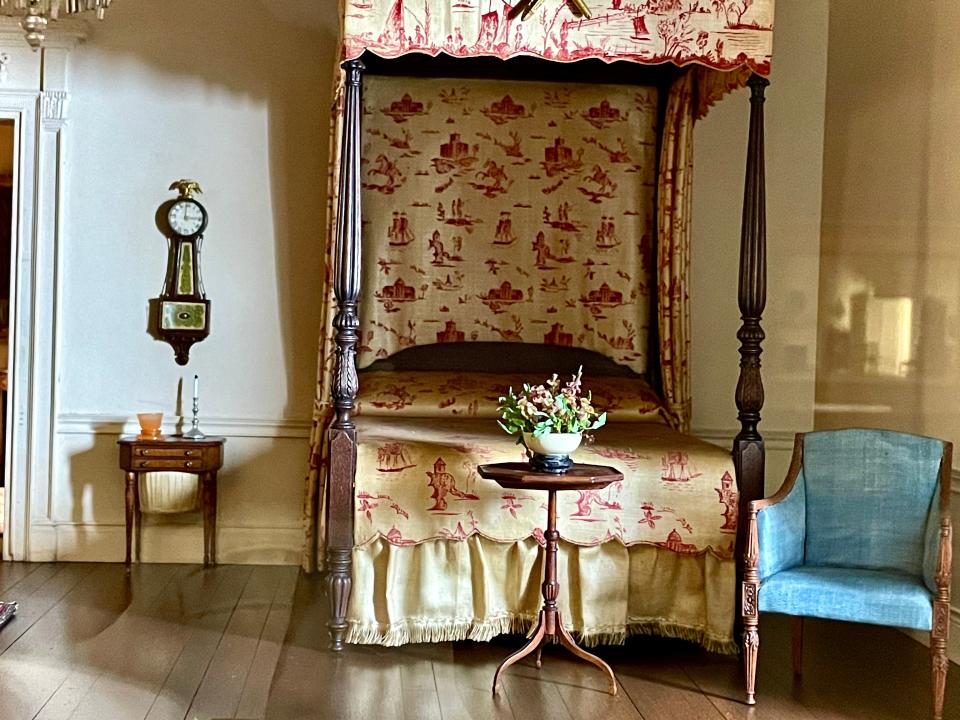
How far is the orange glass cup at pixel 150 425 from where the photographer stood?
6.02 m

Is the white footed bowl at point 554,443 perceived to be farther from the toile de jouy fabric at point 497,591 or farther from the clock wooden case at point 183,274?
the clock wooden case at point 183,274

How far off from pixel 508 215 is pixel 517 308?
1.58 feet

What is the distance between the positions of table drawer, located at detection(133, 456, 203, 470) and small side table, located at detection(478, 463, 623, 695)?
2.22 m

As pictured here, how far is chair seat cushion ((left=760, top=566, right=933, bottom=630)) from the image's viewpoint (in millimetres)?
3920

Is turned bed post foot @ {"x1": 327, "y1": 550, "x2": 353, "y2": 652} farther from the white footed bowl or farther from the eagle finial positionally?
the eagle finial

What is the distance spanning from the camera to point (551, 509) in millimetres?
4227

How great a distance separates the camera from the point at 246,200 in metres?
6.28

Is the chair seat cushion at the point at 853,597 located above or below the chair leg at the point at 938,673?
above

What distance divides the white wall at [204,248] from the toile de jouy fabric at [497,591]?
1.80 metres

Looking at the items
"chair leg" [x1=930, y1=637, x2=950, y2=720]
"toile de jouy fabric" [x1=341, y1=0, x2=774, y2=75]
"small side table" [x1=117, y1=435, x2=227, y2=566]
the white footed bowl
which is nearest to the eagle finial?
"small side table" [x1=117, y1=435, x2=227, y2=566]

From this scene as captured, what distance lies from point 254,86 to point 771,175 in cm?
282

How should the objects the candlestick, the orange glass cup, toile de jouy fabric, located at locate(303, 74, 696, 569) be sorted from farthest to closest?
the candlestick, the orange glass cup, toile de jouy fabric, located at locate(303, 74, 696, 569)

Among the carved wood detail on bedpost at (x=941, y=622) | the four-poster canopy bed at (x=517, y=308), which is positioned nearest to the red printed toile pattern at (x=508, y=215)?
the four-poster canopy bed at (x=517, y=308)

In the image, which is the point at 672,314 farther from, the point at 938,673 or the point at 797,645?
the point at 938,673
